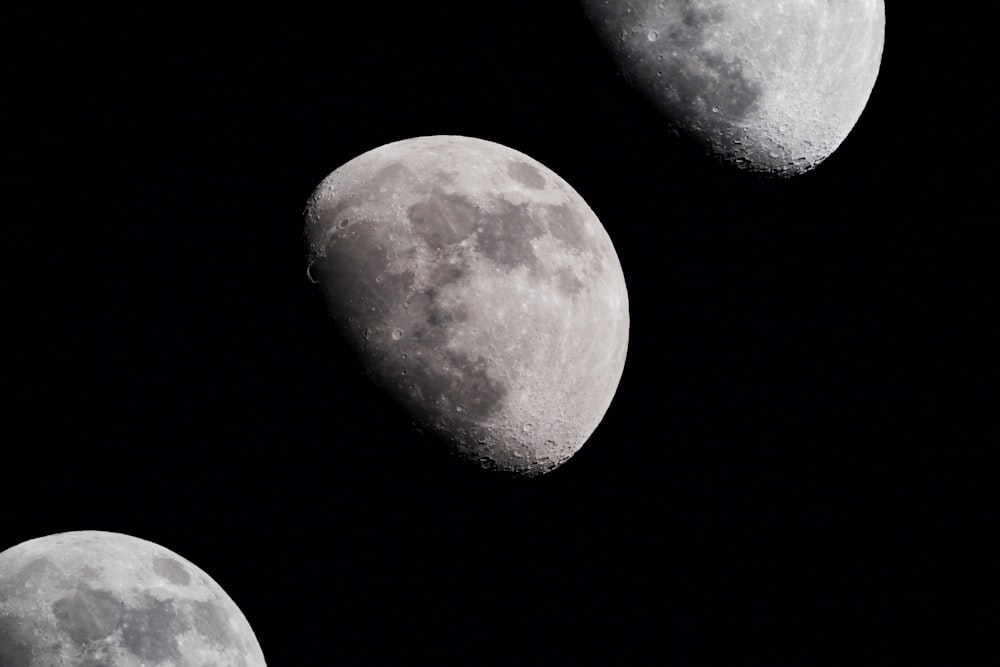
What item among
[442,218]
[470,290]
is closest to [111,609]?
[470,290]

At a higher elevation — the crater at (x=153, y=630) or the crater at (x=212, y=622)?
the crater at (x=212, y=622)

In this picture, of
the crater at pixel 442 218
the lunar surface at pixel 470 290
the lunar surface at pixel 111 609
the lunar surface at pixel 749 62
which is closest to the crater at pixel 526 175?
the lunar surface at pixel 470 290

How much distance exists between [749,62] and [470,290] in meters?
1.52

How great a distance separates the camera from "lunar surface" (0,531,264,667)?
4441mm

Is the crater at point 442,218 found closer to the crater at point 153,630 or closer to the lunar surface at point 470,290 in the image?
the lunar surface at point 470,290

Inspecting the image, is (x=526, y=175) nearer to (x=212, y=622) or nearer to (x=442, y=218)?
(x=442, y=218)

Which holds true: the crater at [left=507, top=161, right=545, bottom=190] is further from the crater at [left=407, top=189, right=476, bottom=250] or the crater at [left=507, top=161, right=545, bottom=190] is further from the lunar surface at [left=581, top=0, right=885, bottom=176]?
the lunar surface at [left=581, top=0, right=885, bottom=176]

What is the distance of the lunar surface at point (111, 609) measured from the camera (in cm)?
444

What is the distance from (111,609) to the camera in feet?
14.9

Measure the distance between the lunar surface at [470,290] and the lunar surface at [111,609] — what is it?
1.08 m

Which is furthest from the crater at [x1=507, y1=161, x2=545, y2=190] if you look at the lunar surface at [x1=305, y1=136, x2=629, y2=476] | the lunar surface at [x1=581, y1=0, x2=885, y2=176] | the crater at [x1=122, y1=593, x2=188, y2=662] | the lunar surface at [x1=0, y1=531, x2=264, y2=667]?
the crater at [x1=122, y1=593, x2=188, y2=662]

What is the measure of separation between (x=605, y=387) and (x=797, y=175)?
1.38 metres

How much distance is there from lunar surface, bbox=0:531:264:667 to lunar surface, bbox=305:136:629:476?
1.08 m

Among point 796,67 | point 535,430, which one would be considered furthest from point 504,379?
point 796,67
